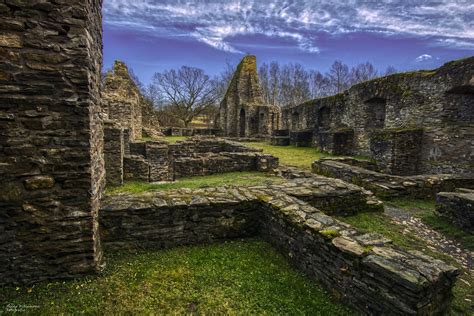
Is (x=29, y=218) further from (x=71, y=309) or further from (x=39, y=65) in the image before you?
(x=39, y=65)

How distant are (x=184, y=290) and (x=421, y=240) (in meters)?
4.36

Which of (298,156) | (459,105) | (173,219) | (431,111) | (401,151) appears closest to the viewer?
(173,219)

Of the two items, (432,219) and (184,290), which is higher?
(432,219)

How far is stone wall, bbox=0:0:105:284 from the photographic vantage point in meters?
3.17

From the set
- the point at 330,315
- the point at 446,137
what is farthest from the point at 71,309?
the point at 446,137

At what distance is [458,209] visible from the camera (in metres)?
5.51

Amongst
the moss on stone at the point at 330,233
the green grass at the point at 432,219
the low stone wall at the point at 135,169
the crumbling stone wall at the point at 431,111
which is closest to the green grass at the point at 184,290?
the moss on stone at the point at 330,233

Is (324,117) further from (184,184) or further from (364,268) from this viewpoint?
(364,268)

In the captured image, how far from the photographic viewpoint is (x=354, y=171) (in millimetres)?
8656

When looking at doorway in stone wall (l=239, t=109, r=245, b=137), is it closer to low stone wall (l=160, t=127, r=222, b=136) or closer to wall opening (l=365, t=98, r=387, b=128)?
low stone wall (l=160, t=127, r=222, b=136)

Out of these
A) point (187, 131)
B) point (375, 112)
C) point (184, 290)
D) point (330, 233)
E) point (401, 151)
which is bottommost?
point (184, 290)

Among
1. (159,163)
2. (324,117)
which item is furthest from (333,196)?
(324,117)

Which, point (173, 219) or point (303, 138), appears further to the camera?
point (303, 138)

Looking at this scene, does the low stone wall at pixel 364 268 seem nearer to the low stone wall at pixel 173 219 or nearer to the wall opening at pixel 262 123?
the low stone wall at pixel 173 219
